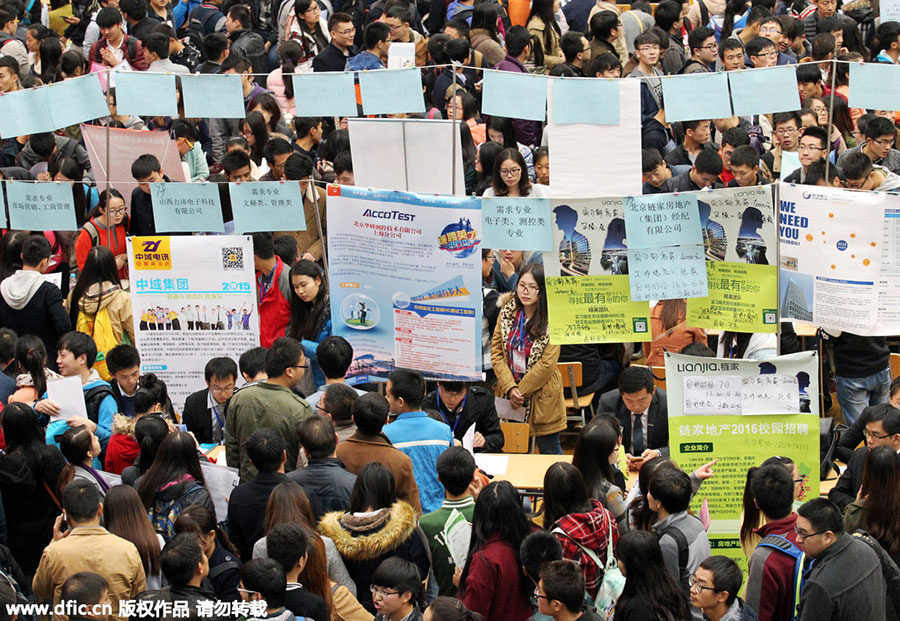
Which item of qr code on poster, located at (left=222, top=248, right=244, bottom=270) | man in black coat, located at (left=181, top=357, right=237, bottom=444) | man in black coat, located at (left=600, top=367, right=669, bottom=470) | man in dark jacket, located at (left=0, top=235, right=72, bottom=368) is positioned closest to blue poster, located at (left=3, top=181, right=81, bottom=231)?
man in dark jacket, located at (left=0, top=235, right=72, bottom=368)

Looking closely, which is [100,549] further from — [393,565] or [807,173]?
[807,173]

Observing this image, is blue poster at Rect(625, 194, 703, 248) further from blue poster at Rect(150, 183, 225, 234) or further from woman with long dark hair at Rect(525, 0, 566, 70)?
woman with long dark hair at Rect(525, 0, 566, 70)

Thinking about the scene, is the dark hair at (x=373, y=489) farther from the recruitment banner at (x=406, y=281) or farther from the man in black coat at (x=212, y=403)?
the recruitment banner at (x=406, y=281)

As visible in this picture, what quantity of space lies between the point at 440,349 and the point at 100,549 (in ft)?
11.1

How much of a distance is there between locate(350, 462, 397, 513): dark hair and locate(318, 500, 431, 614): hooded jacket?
6 cm

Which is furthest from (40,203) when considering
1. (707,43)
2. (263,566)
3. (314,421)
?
(707,43)

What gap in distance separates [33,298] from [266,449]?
11.9ft

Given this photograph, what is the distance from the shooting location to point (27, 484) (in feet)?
22.5

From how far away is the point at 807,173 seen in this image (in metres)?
10.2

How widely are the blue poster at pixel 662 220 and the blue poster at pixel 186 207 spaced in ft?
10.4

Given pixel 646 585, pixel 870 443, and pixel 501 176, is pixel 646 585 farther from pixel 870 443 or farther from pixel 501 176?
pixel 501 176

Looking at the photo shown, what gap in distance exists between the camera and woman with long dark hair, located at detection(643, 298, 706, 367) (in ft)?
29.5

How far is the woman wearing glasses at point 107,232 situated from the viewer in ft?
32.9

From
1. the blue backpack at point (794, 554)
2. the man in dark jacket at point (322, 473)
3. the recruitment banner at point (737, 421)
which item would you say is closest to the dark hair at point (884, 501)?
the blue backpack at point (794, 554)
